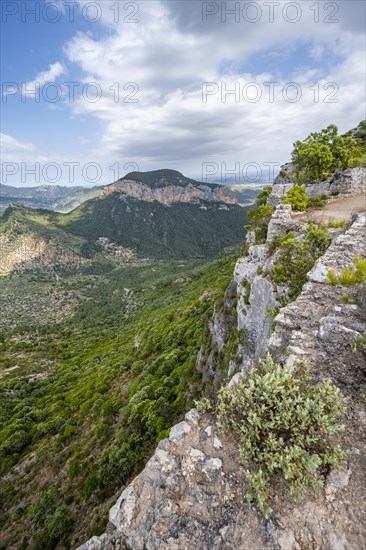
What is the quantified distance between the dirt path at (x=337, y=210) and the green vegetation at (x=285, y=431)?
14099 millimetres

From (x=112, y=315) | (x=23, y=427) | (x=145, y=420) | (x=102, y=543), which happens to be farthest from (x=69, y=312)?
(x=102, y=543)

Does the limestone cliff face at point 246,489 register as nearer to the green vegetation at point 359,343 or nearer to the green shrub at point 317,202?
the green vegetation at point 359,343

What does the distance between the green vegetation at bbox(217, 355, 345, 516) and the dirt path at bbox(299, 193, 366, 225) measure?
555 inches

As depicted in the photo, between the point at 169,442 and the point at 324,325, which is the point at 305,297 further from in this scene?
the point at 169,442

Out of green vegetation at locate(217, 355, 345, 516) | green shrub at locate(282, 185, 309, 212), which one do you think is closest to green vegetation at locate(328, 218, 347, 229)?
green shrub at locate(282, 185, 309, 212)

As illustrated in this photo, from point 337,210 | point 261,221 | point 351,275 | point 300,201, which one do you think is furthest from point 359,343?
point 300,201

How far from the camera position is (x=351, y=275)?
950 centimetres

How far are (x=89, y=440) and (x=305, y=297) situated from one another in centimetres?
4138

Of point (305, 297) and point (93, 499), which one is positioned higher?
point (305, 297)

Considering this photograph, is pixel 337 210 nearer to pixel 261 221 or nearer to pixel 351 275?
pixel 261 221

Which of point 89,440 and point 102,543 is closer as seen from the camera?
point 102,543

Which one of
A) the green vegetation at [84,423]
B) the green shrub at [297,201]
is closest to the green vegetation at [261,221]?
the green shrub at [297,201]

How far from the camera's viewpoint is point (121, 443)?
31406 mm

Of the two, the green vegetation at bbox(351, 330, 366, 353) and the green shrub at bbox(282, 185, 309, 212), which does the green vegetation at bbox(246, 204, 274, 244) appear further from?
the green vegetation at bbox(351, 330, 366, 353)
